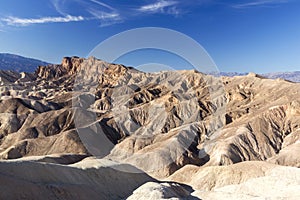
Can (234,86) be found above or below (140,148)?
above

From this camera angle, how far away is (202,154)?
250ft

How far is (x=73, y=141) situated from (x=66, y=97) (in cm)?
7086

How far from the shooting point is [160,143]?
7725cm

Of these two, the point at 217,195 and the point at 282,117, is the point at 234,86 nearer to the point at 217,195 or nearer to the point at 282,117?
the point at 282,117

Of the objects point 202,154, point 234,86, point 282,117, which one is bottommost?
point 202,154

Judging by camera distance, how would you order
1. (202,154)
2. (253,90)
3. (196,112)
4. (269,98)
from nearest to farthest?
1. (202,154)
2. (269,98)
3. (196,112)
4. (253,90)

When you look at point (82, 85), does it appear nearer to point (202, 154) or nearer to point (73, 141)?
point (73, 141)

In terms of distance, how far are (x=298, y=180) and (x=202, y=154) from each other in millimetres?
36458

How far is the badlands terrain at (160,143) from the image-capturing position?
3762 centimetres

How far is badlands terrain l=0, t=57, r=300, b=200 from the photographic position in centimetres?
3762

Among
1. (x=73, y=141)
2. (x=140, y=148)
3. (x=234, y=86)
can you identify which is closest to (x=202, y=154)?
(x=140, y=148)

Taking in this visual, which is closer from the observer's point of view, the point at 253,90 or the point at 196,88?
the point at 253,90

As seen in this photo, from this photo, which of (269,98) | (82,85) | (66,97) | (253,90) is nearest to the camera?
(269,98)

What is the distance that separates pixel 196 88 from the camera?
148875mm
